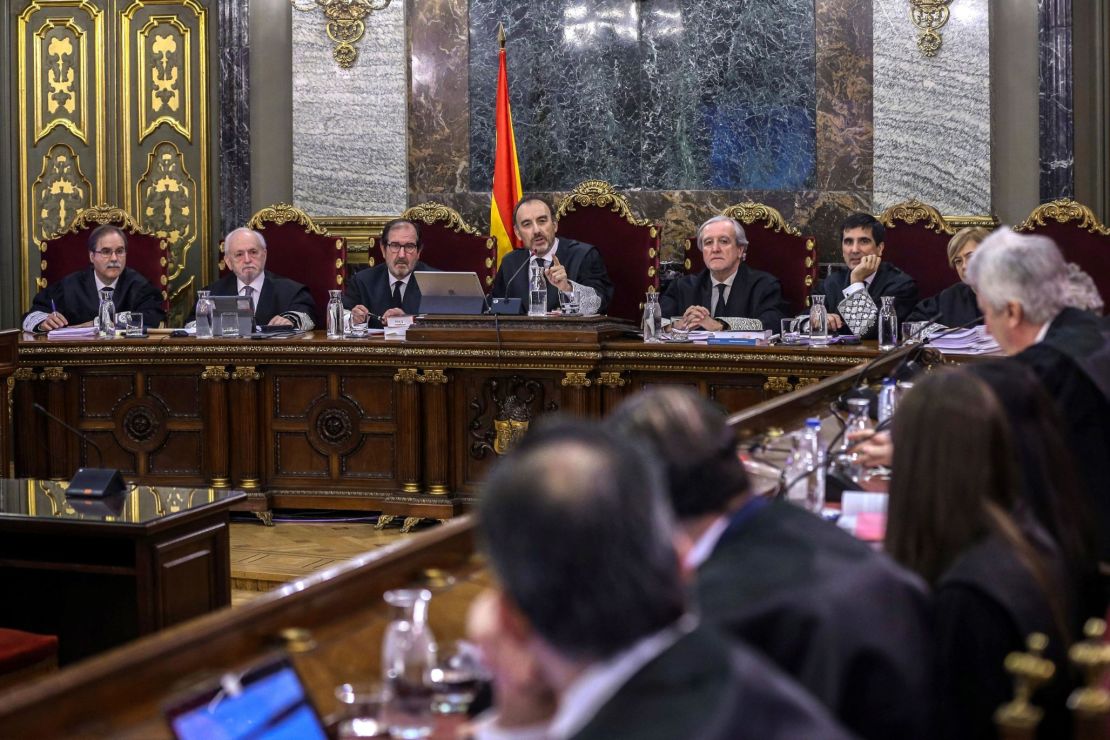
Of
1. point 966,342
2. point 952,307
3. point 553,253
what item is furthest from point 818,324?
point 553,253

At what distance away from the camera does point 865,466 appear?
289cm

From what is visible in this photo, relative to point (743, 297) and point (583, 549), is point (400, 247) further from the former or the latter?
point (583, 549)

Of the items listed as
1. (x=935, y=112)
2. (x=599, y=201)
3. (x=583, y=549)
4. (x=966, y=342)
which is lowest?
(x=583, y=549)

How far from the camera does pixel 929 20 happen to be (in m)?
7.06

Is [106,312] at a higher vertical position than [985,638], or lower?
higher

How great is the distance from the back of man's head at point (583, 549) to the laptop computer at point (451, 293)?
4503 mm

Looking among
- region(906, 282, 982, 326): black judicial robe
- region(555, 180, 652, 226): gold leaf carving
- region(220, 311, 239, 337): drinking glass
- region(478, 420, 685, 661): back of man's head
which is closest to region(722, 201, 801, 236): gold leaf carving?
region(555, 180, 652, 226): gold leaf carving

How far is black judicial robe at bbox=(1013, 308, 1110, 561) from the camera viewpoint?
2912mm

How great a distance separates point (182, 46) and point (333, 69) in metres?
0.95

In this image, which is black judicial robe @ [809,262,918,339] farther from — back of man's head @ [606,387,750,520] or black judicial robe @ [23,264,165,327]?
back of man's head @ [606,387,750,520]

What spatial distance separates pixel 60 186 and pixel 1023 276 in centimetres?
648

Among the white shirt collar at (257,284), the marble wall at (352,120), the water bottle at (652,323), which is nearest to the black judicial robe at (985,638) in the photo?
the water bottle at (652,323)

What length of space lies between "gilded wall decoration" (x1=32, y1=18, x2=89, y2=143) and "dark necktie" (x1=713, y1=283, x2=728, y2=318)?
4070 millimetres

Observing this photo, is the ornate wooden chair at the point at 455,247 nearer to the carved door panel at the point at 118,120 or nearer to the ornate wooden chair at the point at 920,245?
the carved door panel at the point at 118,120
